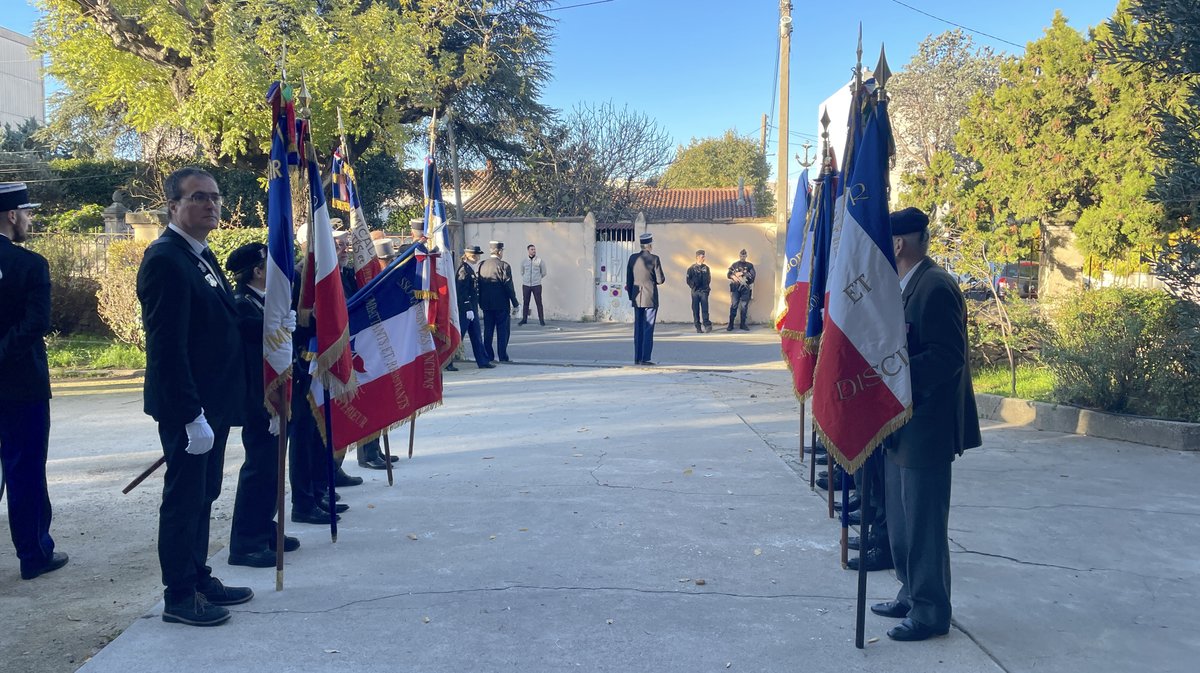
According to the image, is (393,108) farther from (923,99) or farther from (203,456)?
(923,99)

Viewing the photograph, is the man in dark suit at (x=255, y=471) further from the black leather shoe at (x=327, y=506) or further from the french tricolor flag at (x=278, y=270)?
the black leather shoe at (x=327, y=506)

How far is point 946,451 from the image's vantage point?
4.00 metres

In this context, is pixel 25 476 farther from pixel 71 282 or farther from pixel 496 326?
pixel 71 282

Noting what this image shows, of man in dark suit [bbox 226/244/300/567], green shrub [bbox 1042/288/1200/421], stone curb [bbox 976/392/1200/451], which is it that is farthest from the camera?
green shrub [bbox 1042/288/1200/421]

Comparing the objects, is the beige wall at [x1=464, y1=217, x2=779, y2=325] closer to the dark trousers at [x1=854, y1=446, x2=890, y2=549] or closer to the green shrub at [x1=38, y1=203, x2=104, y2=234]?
the green shrub at [x1=38, y1=203, x2=104, y2=234]

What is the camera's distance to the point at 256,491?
5078 mm

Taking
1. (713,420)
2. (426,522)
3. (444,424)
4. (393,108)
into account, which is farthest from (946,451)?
(393,108)

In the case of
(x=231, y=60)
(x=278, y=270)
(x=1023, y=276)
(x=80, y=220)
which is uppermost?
(x=231, y=60)

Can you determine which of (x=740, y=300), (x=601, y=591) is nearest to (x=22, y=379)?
(x=601, y=591)

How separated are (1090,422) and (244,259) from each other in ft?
25.9

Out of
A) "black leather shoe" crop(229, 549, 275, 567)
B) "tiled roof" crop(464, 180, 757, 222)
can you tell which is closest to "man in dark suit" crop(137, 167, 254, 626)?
"black leather shoe" crop(229, 549, 275, 567)

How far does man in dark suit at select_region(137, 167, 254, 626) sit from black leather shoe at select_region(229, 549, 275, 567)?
0.57m

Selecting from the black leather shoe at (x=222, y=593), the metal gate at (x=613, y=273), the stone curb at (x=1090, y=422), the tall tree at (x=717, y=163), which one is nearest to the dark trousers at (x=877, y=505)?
the black leather shoe at (x=222, y=593)

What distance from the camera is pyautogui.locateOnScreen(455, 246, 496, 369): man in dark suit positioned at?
13484mm
